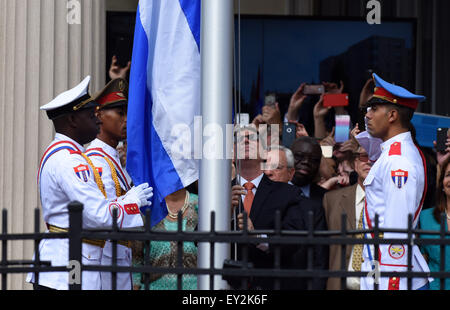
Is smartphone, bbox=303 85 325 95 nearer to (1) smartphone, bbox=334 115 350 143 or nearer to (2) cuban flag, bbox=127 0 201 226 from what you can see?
(1) smartphone, bbox=334 115 350 143

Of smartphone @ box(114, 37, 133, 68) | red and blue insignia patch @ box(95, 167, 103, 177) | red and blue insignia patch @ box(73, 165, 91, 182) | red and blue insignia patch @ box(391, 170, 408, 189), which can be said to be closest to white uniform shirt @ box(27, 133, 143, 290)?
red and blue insignia patch @ box(73, 165, 91, 182)

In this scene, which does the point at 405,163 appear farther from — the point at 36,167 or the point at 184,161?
the point at 36,167

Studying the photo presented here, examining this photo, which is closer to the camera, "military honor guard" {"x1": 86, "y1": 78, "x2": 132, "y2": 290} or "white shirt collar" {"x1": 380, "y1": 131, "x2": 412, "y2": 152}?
"white shirt collar" {"x1": 380, "y1": 131, "x2": 412, "y2": 152}

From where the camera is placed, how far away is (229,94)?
374 cm

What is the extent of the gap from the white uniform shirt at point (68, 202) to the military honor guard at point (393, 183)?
1335mm

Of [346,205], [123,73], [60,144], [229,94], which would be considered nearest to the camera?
[229,94]

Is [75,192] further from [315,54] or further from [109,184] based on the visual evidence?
[315,54]

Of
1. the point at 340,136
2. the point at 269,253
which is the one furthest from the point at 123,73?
the point at 269,253

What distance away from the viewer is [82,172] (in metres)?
4.52

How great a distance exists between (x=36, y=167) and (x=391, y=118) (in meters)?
2.64

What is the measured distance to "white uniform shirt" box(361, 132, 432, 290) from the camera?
4363 millimetres

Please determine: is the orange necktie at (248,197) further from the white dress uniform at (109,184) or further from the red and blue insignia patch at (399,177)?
the red and blue insignia patch at (399,177)

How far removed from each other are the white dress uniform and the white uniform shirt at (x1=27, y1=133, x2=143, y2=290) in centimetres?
17

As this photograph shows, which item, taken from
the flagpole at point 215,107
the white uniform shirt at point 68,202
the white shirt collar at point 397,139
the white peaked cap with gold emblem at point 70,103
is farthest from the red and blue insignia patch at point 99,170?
the white shirt collar at point 397,139
